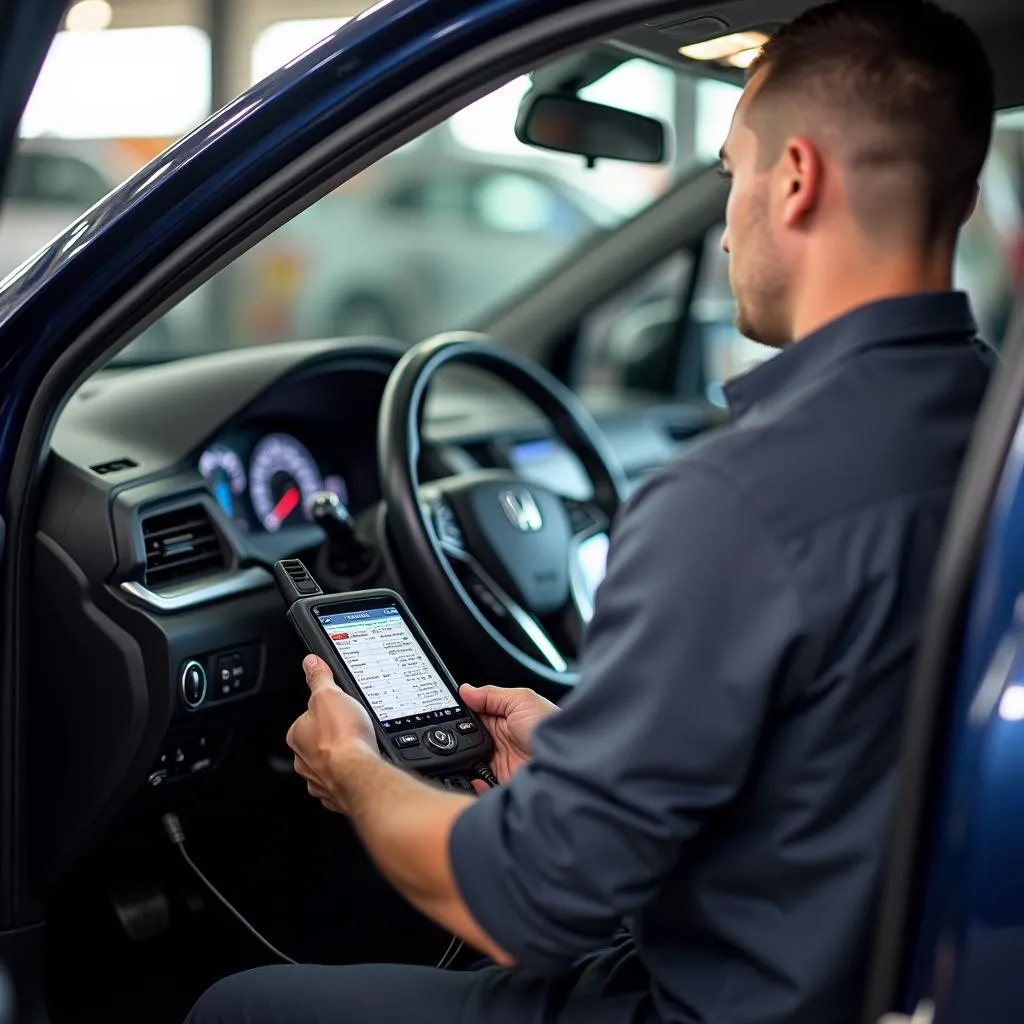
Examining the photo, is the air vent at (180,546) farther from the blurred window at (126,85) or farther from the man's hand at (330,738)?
the blurred window at (126,85)

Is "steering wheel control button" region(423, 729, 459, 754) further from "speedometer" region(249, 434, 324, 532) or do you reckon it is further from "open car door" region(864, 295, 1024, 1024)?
"speedometer" region(249, 434, 324, 532)

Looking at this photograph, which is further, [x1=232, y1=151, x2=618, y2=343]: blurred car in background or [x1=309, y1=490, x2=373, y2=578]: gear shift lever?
[x1=232, y1=151, x2=618, y2=343]: blurred car in background

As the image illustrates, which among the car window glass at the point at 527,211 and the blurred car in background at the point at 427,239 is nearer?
the blurred car in background at the point at 427,239

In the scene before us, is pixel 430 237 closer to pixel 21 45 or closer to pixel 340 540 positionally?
pixel 340 540

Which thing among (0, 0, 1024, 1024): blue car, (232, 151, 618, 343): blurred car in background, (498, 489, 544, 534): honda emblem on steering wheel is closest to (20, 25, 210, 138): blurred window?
(232, 151, 618, 343): blurred car in background

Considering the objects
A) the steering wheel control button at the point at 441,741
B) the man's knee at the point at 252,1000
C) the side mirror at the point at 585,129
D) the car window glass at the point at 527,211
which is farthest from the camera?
the car window glass at the point at 527,211

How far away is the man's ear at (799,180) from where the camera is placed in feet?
3.73

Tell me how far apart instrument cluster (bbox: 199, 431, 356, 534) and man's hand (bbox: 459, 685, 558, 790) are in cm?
66

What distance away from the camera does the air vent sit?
1.91m

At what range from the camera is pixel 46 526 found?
5.83 ft

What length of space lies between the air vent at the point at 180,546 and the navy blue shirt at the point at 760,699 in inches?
34.9

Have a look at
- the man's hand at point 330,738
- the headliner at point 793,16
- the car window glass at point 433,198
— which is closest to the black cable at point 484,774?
the man's hand at point 330,738

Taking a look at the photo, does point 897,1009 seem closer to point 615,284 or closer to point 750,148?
point 750,148


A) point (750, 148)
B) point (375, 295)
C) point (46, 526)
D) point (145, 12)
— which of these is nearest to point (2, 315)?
point (46, 526)
